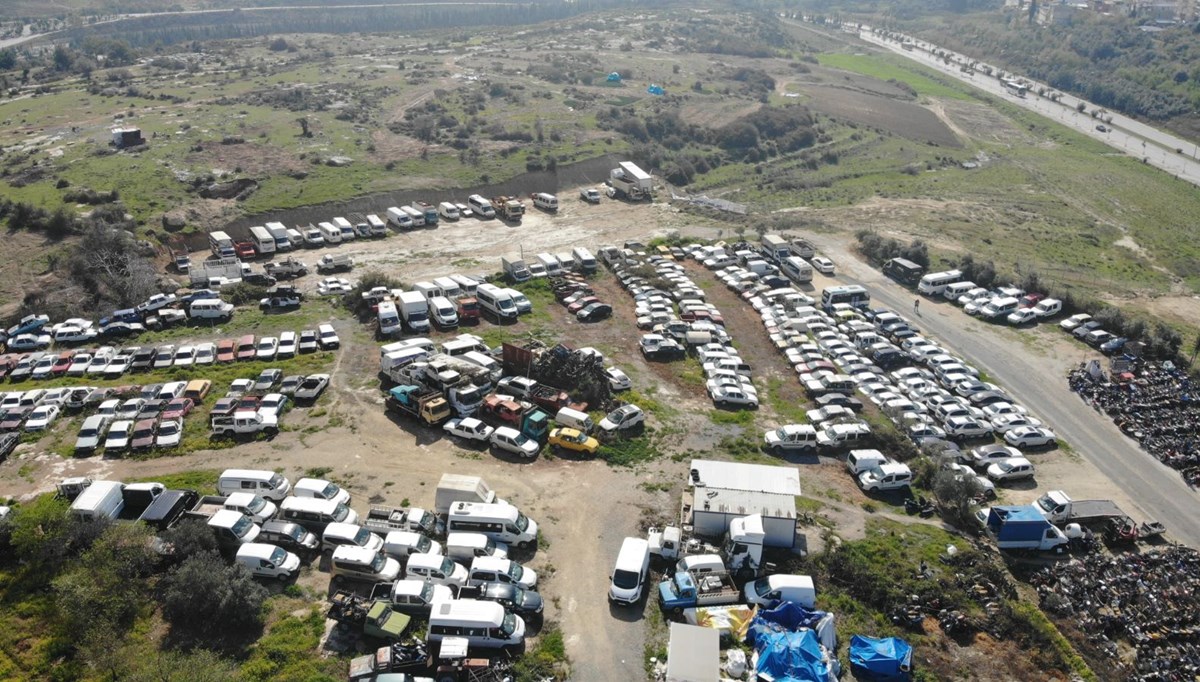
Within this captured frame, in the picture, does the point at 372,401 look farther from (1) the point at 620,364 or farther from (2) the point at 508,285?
(2) the point at 508,285

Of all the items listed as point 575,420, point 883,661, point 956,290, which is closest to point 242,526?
point 575,420

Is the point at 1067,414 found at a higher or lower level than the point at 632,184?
lower

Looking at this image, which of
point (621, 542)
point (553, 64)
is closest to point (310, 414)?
point (621, 542)

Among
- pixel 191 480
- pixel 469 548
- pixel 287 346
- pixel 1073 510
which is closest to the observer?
pixel 469 548

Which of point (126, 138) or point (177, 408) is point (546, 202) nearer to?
point (177, 408)

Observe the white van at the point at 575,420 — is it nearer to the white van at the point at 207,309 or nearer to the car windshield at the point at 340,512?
the car windshield at the point at 340,512

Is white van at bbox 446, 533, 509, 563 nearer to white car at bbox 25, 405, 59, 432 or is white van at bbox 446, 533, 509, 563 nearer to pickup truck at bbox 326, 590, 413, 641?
pickup truck at bbox 326, 590, 413, 641

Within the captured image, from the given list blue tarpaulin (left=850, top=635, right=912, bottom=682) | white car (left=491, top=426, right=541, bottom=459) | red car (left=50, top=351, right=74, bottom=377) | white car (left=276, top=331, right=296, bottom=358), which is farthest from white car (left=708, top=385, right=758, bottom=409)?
red car (left=50, top=351, right=74, bottom=377)
